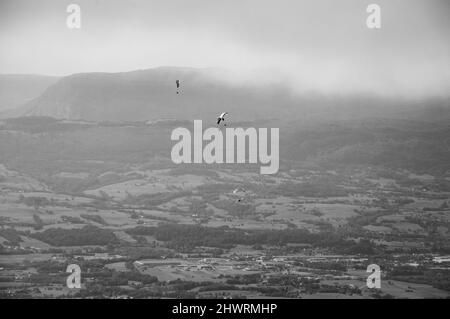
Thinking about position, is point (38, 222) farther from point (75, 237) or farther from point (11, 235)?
point (75, 237)

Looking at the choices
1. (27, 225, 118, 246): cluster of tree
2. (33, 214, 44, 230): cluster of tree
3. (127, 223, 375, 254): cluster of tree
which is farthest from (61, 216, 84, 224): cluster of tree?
(127, 223, 375, 254): cluster of tree

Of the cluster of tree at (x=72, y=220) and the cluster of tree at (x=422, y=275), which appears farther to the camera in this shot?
the cluster of tree at (x=72, y=220)

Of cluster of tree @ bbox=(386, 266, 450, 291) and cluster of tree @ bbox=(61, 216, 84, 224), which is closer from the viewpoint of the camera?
cluster of tree @ bbox=(386, 266, 450, 291)

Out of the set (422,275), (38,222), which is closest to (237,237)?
(38,222)

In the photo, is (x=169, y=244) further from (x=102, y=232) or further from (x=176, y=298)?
(x=176, y=298)

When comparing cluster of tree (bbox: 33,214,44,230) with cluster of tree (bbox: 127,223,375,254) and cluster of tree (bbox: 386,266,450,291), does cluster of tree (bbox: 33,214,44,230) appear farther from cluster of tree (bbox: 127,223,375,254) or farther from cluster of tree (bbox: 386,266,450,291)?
cluster of tree (bbox: 386,266,450,291)

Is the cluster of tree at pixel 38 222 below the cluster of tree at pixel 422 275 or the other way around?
the other way around

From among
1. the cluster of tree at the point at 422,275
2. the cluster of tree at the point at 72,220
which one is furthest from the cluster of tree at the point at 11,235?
the cluster of tree at the point at 422,275

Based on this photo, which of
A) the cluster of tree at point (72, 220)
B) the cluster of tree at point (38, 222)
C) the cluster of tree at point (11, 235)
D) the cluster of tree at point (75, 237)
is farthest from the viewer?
the cluster of tree at point (72, 220)

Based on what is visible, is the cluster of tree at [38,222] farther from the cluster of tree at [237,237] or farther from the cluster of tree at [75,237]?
the cluster of tree at [237,237]

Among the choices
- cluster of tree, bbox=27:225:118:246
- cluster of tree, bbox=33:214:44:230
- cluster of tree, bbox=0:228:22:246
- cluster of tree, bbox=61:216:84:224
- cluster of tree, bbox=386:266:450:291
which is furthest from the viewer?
cluster of tree, bbox=61:216:84:224
